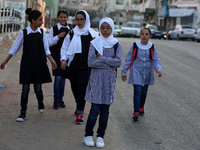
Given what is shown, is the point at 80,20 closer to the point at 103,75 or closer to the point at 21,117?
the point at 103,75

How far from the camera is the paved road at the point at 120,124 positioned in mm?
5229

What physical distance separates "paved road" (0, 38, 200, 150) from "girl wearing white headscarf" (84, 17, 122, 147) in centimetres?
29

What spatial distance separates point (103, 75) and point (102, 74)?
0.06ft

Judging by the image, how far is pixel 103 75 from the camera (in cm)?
517

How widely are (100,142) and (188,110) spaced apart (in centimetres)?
299

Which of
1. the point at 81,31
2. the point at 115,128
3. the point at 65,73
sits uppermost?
the point at 81,31

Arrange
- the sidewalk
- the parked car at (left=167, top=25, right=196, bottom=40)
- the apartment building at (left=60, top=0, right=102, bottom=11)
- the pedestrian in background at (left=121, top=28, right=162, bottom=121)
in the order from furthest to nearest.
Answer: the apartment building at (left=60, top=0, right=102, bottom=11) < the parked car at (left=167, top=25, right=196, bottom=40) < the pedestrian in background at (left=121, top=28, right=162, bottom=121) < the sidewalk

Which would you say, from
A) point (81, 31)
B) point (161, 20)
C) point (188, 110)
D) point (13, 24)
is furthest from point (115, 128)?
point (161, 20)

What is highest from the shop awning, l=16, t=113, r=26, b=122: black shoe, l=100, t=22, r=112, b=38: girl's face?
the shop awning

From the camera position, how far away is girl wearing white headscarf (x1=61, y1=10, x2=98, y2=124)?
6.12 m

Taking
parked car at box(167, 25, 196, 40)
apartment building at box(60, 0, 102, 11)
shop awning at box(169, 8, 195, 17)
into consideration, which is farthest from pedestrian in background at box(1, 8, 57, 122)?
apartment building at box(60, 0, 102, 11)

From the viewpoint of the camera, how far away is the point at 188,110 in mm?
7578

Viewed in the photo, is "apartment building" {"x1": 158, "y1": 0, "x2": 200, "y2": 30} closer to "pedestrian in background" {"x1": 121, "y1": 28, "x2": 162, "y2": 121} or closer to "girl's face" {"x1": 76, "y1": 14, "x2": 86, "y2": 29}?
"pedestrian in background" {"x1": 121, "y1": 28, "x2": 162, "y2": 121}

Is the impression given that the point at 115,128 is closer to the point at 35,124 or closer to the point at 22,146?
the point at 35,124
